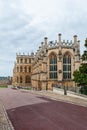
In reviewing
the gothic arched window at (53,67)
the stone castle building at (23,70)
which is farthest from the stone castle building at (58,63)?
the stone castle building at (23,70)

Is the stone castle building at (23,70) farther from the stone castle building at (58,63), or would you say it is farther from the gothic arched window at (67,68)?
the gothic arched window at (67,68)

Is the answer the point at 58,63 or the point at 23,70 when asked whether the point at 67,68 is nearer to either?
the point at 58,63

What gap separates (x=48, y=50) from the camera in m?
60.2

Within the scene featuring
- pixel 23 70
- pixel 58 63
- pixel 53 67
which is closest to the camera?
pixel 58 63

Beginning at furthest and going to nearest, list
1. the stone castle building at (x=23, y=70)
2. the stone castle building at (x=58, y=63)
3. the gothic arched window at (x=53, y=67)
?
the stone castle building at (x=23, y=70), the gothic arched window at (x=53, y=67), the stone castle building at (x=58, y=63)

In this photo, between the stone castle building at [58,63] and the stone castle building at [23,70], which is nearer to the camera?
the stone castle building at [58,63]

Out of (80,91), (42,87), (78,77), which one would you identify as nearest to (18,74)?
(42,87)

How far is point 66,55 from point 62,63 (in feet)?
8.43

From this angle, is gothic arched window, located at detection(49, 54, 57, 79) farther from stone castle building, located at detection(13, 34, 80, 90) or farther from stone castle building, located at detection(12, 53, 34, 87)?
stone castle building, located at detection(12, 53, 34, 87)

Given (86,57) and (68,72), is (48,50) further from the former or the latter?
(86,57)

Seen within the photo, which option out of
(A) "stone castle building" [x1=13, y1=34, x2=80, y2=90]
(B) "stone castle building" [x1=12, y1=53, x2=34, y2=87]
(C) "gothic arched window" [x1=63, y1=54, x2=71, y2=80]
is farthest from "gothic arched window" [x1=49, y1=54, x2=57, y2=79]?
(B) "stone castle building" [x1=12, y1=53, x2=34, y2=87]

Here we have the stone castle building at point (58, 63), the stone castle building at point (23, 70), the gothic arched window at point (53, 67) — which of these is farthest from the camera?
the stone castle building at point (23, 70)

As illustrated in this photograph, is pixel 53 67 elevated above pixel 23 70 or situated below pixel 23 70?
below

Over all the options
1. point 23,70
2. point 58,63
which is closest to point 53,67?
point 58,63
